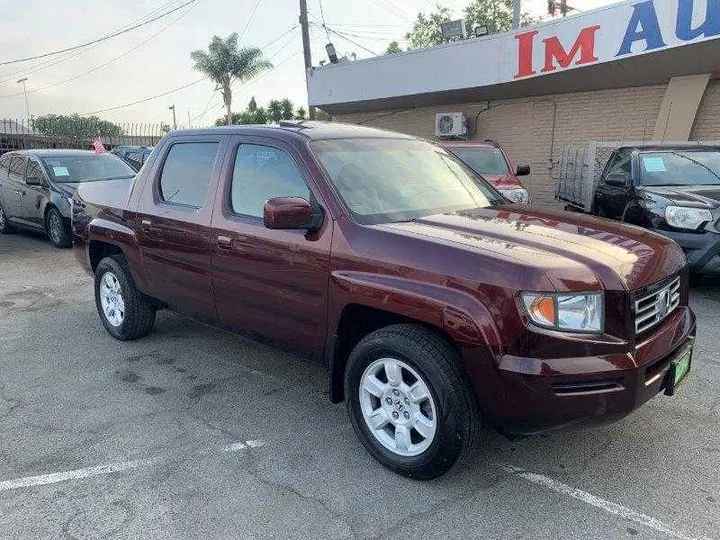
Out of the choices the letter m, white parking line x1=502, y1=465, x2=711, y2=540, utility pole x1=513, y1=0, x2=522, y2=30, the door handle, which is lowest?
white parking line x1=502, y1=465, x2=711, y2=540

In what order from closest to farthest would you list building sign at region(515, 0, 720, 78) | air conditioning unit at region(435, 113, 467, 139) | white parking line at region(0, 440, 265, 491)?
white parking line at region(0, 440, 265, 491) → building sign at region(515, 0, 720, 78) → air conditioning unit at region(435, 113, 467, 139)

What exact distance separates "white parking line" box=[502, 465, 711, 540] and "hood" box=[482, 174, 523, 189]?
6.40m

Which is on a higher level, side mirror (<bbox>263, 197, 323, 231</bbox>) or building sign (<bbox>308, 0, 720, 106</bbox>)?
building sign (<bbox>308, 0, 720, 106</bbox>)

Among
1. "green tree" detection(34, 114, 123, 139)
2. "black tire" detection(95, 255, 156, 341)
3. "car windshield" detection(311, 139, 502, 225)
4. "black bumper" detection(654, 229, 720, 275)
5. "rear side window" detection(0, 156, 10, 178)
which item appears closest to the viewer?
"car windshield" detection(311, 139, 502, 225)

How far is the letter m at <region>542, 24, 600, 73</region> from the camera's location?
11547 mm

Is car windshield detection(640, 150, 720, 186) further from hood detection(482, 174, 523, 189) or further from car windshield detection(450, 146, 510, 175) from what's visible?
car windshield detection(450, 146, 510, 175)

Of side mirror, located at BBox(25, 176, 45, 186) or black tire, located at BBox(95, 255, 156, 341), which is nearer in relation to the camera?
black tire, located at BBox(95, 255, 156, 341)

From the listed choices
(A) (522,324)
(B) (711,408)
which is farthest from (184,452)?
(B) (711,408)

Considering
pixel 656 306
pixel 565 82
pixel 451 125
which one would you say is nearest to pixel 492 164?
pixel 565 82

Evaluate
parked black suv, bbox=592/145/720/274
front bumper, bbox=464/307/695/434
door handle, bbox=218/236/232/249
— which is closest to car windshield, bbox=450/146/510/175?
parked black suv, bbox=592/145/720/274

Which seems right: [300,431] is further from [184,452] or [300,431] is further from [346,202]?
[346,202]

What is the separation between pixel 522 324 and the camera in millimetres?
2557

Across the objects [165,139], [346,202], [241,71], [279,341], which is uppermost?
[241,71]

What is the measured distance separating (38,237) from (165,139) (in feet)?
27.1
